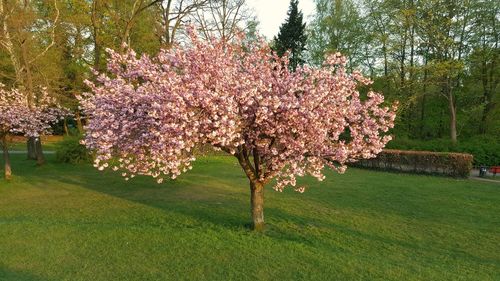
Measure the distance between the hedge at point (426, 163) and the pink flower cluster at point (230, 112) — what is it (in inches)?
637

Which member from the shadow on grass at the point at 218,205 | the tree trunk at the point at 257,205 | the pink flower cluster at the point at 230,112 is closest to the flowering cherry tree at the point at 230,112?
the pink flower cluster at the point at 230,112

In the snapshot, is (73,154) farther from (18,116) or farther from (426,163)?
(426,163)

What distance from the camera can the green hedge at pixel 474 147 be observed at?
28875mm

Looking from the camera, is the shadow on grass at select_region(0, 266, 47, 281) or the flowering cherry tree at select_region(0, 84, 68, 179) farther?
the flowering cherry tree at select_region(0, 84, 68, 179)

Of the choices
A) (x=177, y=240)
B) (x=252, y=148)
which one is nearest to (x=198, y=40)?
(x=252, y=148)

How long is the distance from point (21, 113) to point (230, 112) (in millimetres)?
16751

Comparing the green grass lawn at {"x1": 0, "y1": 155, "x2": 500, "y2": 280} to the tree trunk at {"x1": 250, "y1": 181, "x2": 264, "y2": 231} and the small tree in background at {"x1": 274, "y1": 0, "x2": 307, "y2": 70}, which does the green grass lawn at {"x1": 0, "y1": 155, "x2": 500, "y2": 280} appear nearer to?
the tree trunk at {"x1": 250, "y1": 181, "x2": 264, "y2": 231}

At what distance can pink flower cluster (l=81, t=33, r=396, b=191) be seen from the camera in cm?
900

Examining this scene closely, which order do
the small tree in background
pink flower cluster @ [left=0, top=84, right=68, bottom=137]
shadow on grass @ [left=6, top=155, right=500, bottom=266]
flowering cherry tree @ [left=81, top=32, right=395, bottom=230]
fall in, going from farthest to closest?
the small tree in background → pink flower cluster @ [left=0, top=84, right=68, bottom=137] → shadow on grass @ [left=6, top=155, right=500, bottom=266] → flowering cherry tree @ [left=81, top=32, right=395, bottom=230]

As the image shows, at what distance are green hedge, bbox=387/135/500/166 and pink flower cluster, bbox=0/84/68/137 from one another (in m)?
28.7

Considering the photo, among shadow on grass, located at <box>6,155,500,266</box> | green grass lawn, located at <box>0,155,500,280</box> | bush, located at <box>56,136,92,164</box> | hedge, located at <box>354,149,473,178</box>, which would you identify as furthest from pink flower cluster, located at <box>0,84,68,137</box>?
hedge, located at <box>354,149,473,178</box>

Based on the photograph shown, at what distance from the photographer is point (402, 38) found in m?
39.5

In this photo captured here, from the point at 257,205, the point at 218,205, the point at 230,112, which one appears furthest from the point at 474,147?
the point at 230,112

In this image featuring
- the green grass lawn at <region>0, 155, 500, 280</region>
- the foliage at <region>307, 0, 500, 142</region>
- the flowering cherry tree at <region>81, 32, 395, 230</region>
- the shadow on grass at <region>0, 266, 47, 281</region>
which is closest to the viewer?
the shadow on grass at <region>0, 266, 47, 281</region>
